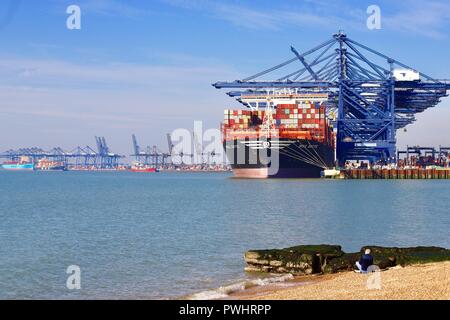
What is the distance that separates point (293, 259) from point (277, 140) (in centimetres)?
8523

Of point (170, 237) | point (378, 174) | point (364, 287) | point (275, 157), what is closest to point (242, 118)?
point (275, 157)

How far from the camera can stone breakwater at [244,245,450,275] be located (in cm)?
2264

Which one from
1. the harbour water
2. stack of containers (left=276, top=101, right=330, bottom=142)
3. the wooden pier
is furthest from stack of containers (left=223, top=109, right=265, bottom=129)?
the harbour water

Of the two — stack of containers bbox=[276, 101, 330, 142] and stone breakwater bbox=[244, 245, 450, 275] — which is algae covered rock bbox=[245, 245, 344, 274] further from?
stack of containers bbox=[276, 101, 330, 142]

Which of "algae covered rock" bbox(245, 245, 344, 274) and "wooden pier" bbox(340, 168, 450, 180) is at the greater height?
"wooden pier" bbox(340, 168, 450, 180)

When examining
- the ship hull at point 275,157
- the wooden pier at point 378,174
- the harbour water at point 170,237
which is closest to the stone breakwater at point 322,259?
the harbour water at point 170,237

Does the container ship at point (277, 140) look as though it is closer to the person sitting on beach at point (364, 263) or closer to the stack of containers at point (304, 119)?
the stack of containers at point (304, 119)

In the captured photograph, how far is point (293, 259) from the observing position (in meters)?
23.1

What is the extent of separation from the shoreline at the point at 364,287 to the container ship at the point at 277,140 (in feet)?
281

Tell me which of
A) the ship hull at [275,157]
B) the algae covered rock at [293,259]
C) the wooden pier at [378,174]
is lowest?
the algae covered rock at [293,259]

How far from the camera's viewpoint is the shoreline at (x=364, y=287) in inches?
617

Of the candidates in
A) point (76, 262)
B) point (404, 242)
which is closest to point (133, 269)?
point (76, 262)

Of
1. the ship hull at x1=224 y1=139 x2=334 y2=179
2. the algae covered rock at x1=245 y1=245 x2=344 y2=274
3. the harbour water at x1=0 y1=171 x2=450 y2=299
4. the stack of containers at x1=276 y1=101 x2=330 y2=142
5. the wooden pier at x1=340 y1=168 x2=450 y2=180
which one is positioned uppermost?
the stack of containers at x1=276 y1=101 x2=330 y2=142
